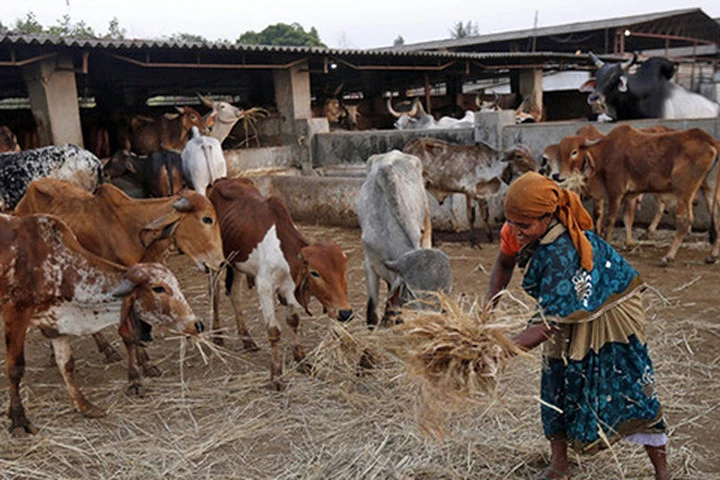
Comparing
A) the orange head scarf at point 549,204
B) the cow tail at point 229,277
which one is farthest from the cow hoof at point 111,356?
the orange head scarf at point 549,204

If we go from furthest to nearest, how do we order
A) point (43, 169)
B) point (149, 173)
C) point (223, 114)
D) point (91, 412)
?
point (223, 114) → point (149, 173) → point (43, 169) → point (91, 412)

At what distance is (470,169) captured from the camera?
8797 millimetres

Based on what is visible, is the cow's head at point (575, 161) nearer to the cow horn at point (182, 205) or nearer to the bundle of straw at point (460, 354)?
the cow horn at point (182, 205)

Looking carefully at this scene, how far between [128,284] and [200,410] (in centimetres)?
101

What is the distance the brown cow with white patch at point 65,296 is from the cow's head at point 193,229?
0.57m

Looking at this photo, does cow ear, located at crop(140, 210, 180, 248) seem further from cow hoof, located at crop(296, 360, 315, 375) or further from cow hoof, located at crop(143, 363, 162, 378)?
cow hoof, located at crop(296, 360, 315, 375)

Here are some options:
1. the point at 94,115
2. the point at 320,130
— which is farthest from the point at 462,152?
the point at 94,115

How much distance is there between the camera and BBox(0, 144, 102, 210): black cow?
24.5 ft

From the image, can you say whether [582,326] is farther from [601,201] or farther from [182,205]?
[601,201]

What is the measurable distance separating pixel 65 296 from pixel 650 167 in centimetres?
616

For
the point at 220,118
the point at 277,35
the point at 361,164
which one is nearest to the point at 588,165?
the point at 361,164

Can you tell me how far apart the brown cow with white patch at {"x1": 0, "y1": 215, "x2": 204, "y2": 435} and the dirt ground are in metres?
0.27

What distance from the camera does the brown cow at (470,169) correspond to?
8.73 meters

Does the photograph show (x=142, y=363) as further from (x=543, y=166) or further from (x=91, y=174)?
(x=543, y=166)
